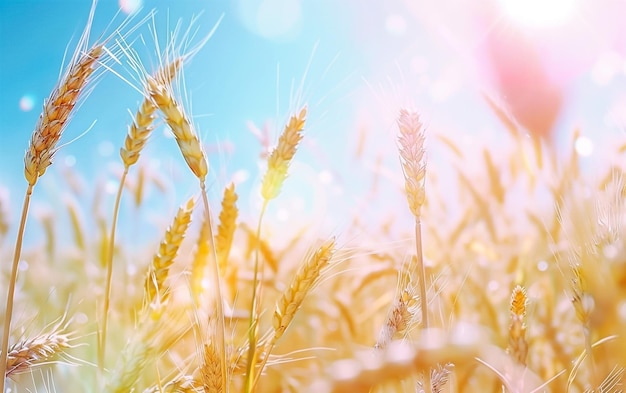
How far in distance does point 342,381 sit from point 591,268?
0.87ft

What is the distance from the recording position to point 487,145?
4.17ft

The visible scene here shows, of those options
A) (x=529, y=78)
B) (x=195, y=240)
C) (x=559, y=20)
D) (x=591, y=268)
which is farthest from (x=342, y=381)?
(x=559, y=20)

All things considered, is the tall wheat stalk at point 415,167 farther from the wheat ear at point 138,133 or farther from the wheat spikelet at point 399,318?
the wheat ear at point 138,133

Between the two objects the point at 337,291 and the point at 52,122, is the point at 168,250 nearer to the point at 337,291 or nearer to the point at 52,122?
the point at 52,122

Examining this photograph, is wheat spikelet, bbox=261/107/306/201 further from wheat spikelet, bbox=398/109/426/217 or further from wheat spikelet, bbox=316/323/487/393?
wheat spikelet, bbox=316/323/487/393

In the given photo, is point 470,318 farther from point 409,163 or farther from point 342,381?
point 342,381

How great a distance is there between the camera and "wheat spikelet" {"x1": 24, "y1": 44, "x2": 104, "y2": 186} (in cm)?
54

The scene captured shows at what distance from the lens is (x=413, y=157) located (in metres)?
0.54

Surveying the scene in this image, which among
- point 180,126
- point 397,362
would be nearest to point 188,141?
point 180,126

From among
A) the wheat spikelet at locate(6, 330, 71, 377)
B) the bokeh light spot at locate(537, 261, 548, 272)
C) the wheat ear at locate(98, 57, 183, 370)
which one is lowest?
the bokeh light spot at locate(537, 261, 548, 272)

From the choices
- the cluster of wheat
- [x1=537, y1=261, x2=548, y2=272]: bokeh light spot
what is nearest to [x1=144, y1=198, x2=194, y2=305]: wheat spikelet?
the cluster of wheat

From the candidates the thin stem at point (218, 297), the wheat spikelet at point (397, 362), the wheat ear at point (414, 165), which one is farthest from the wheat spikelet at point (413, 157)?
the wheat spikelet at point (397, 362)

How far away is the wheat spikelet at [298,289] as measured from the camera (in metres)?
0.52

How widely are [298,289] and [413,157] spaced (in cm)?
15
